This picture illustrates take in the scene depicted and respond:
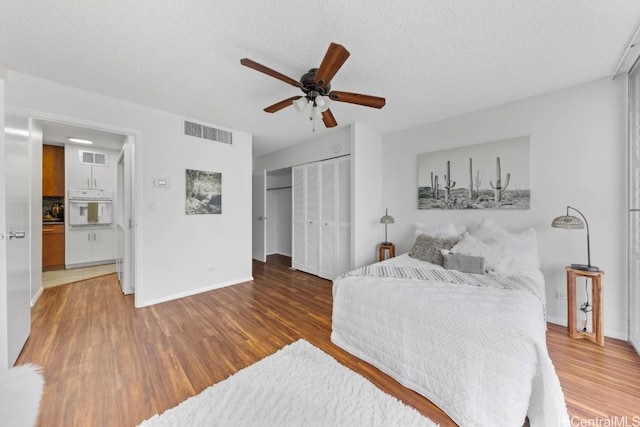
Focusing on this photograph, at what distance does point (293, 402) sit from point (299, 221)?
3436 mm

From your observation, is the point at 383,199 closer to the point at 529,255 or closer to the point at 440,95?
the point at 440,95

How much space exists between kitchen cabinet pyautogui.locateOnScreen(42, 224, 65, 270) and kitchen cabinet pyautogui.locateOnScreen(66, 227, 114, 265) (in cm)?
12

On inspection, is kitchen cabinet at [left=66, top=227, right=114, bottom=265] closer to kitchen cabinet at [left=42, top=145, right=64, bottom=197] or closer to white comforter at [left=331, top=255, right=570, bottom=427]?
kitchen cabinet at [left=42, top=145, right=64, bottom=197]

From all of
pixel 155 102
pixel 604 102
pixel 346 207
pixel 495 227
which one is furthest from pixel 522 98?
pixel 155 102

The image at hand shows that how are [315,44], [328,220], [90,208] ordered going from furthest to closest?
1. [90,208]
2. [328,220]
3. [315,44]

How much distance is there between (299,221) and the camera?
477cm

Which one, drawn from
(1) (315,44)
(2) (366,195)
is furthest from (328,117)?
(2) (366,195)

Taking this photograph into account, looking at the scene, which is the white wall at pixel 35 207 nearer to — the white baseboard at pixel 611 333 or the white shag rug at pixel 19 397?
the white shag rug at pixel 19 397

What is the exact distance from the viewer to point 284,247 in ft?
20.7

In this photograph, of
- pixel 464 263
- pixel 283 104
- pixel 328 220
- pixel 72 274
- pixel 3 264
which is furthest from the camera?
pixel 72 274

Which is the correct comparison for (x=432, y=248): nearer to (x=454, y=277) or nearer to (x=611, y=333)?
(x=454, y=277)

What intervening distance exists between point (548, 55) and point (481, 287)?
2.04m

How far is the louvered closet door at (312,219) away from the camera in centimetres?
436

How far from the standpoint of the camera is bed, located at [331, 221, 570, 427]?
1.27m
